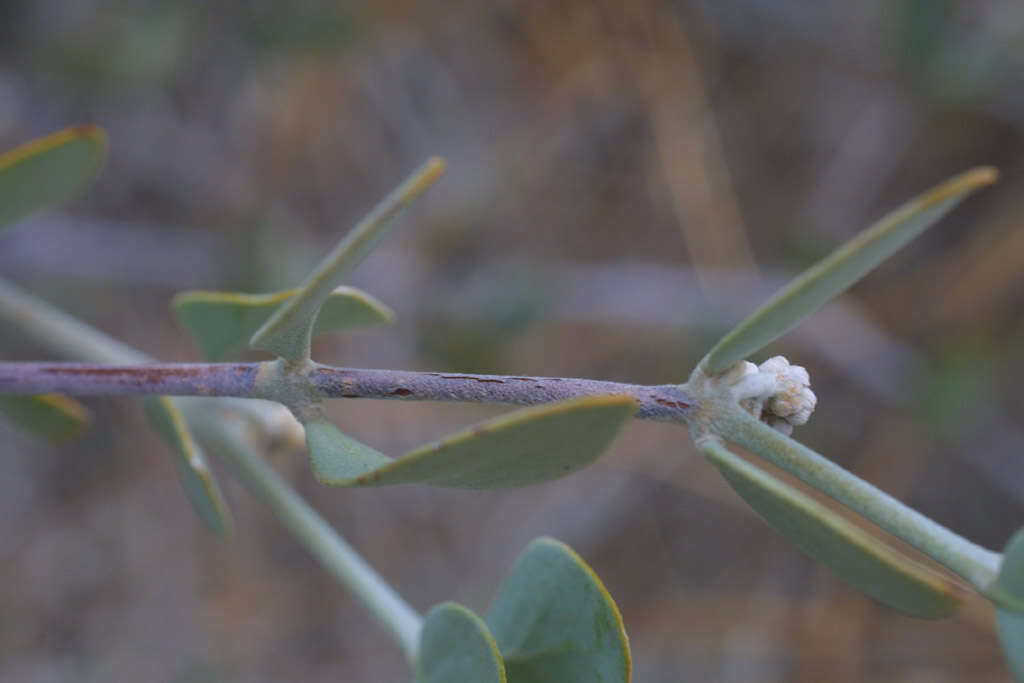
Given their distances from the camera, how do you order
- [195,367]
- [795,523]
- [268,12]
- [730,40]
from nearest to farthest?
[795,523] < [195,367] < [268,12] < [730,40]


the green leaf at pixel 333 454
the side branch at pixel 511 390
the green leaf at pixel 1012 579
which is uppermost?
the green leaf at pixel 1012 579

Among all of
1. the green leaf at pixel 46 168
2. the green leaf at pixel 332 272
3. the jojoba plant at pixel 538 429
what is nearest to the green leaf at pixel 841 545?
the jojoba plant at pixel 538 429

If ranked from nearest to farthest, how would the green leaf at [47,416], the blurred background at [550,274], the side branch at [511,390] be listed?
the side branch at [511,390] < the green leaf at [47,416] < the blurred background at [550,274]

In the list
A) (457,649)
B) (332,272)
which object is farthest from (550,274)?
(332,272)

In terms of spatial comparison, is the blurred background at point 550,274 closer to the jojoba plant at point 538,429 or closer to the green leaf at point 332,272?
the jojoba plant at point 538,429

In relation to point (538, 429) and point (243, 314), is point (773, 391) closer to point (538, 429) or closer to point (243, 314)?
point (538, 429)

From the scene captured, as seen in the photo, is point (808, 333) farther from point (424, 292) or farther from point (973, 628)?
point (424, 292)

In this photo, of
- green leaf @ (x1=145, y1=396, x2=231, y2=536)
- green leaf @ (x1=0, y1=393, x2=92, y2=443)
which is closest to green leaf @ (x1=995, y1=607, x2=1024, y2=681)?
green leaf @ (x1=145, y1=396, x2=231, y2=536)

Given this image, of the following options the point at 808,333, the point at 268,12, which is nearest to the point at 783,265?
the point at 808,333
